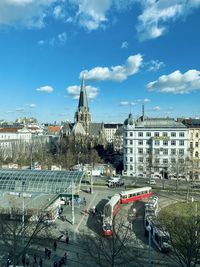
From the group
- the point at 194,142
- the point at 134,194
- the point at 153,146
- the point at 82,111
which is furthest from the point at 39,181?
the point at 82,111

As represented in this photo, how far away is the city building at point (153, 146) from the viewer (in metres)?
86.1

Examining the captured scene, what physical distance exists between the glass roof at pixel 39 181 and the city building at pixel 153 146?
30871 millimetres

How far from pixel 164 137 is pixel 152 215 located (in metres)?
44.1

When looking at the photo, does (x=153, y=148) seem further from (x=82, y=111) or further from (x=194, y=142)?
(x=82, y=111)

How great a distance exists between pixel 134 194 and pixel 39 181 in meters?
16.9

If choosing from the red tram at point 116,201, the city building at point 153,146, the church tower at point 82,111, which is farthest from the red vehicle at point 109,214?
the church tower at point 82,111

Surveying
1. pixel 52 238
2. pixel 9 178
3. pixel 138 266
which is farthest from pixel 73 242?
pixel 9 178

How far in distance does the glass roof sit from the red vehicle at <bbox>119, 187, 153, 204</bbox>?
27.0 feet

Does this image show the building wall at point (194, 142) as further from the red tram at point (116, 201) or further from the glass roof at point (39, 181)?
the glass roof at point (39, 181)

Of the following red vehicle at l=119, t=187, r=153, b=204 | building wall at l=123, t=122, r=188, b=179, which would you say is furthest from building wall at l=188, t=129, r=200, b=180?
red vehicle at l=119, t=187, r=153, b=204

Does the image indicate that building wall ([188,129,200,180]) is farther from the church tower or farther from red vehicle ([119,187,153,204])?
the church tower

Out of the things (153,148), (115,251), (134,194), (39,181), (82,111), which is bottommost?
(134,194)

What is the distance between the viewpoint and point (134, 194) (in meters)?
59.5

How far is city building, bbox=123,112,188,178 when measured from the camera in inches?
3390
